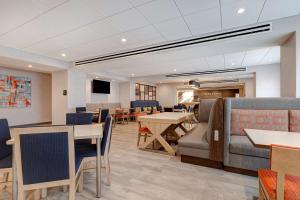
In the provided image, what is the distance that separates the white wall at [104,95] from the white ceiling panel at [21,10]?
493cm

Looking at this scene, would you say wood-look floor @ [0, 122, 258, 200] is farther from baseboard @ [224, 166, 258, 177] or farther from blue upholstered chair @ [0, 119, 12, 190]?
blue upholstered chair @ [0, 119, 12, 190]

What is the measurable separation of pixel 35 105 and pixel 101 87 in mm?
3022

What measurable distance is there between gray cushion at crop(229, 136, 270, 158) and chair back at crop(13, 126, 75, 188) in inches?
85.2

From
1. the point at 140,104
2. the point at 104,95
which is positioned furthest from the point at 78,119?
the point at 140,104

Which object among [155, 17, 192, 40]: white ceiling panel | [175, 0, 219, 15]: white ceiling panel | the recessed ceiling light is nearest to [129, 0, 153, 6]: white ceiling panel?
[175, 0, 219, 15]: white ceiling panel

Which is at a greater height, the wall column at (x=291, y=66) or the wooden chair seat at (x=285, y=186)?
the wall column at (x=291, y=66)

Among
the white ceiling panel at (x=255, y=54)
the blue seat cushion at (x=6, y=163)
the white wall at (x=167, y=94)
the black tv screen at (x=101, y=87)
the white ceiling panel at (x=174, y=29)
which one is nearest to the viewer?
the blue seat cushion at (x=6, y=163)

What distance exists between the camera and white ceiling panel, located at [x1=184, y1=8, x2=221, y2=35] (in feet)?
8.10

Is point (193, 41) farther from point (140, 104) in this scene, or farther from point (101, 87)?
point (140, 104)

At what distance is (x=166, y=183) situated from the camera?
196cm

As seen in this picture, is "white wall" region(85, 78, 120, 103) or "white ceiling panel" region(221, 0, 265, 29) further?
"white wall" region(85, 78, 120, 103)

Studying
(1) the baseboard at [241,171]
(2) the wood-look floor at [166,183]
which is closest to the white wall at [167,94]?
(2) the wood-look floor at [166,183]

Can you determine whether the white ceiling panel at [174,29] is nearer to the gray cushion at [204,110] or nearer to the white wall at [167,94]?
the gray cushion at [204,110]

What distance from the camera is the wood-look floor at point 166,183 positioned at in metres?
1.70
